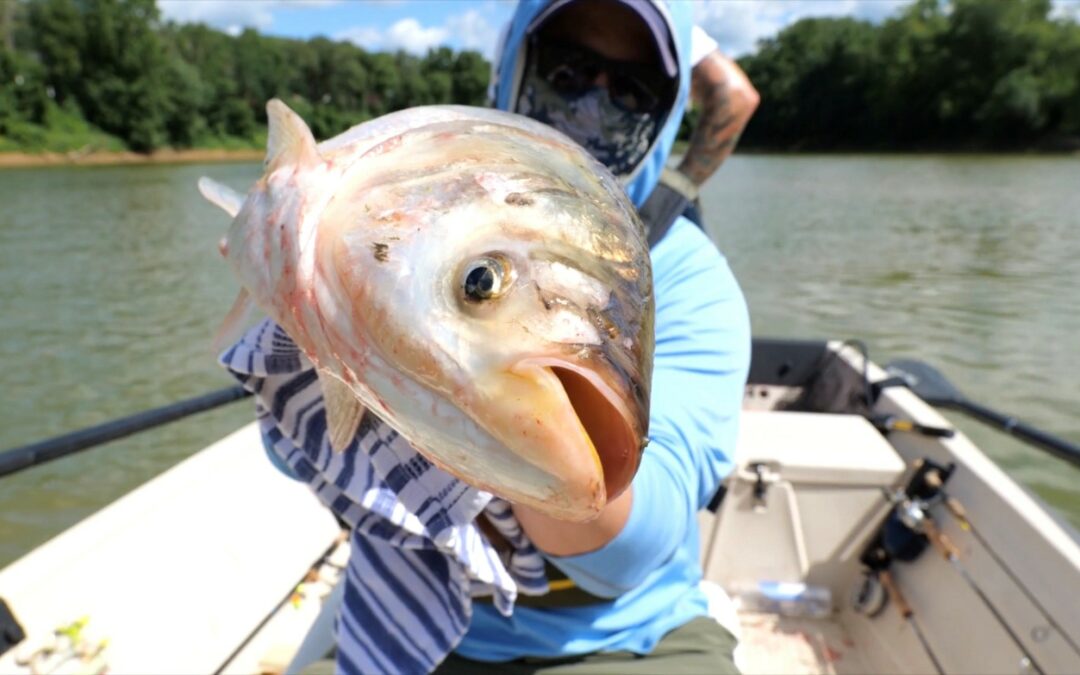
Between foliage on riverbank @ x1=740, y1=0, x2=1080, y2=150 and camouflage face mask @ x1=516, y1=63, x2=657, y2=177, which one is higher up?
foliage on riverbank @ x1=740, y1=0, x2=1080, y2=150

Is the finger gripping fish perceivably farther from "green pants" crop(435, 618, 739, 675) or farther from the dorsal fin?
"green pants" crop(435, 618, 739, 675)

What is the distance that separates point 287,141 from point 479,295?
0.35m

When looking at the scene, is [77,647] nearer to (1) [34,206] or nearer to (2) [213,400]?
(2) [213,400]

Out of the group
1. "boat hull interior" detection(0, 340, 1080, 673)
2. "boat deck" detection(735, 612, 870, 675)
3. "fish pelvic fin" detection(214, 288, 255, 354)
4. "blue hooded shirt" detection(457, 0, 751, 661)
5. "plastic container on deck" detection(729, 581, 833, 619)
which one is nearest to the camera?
"fish pelvic fin" detection(214, 288, 255, 354)

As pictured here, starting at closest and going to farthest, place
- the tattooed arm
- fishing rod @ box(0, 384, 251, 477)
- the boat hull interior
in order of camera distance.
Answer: the boat hull interior, fishing rod @ box(0, 384, 251, 477), the tattooed arm

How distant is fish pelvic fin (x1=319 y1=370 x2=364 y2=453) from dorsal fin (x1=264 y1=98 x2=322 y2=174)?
235mm

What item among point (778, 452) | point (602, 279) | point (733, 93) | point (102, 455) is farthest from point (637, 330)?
point (102, 455)

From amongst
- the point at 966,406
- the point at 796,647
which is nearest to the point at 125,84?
the point at 966,406

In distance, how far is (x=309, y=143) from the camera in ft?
2.76

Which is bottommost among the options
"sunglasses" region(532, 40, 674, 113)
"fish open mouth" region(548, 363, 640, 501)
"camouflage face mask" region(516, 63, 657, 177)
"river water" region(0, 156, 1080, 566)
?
"river water" region(0, 156, 1080, 566)

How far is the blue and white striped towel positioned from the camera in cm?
127

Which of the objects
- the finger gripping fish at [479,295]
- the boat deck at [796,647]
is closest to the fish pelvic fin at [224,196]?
the finger gripping fish at [479,295]

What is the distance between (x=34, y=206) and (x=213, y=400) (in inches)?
787

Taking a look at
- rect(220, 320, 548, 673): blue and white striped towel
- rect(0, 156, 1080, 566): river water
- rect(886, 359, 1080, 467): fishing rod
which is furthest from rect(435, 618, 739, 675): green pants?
rect(0, 156, 1080, 566): river water
